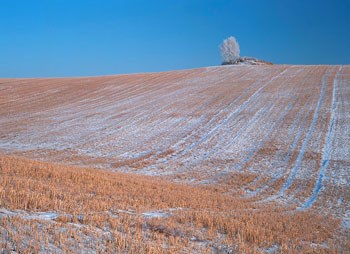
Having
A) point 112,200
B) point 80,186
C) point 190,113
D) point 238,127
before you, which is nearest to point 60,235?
point 112,200

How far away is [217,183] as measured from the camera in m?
17.4

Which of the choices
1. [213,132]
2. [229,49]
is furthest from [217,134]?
[229,49]

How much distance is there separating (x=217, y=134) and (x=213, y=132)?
0.62 meters

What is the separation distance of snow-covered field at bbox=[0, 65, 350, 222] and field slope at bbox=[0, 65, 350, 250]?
9 cm

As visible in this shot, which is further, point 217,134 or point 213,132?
point 213,132

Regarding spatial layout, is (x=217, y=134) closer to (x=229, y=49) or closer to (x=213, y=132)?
(x=213, y=132)

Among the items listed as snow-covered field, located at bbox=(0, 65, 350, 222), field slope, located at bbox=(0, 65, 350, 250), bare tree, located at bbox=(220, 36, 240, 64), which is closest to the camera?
field slope, located at bbox=(0, 65, 350, 250)

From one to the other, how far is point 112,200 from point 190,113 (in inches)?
982

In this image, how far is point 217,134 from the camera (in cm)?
2702

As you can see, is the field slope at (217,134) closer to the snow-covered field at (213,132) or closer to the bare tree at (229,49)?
the snow-covered field at (213,132)

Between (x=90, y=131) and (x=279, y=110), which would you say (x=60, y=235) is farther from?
(x=279, y=110)

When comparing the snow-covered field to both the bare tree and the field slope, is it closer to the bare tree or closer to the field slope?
the field slope

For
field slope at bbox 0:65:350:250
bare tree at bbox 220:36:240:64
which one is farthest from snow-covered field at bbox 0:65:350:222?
bare tree at bbox 220:36:240:64

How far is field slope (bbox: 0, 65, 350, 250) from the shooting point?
17.2 m
